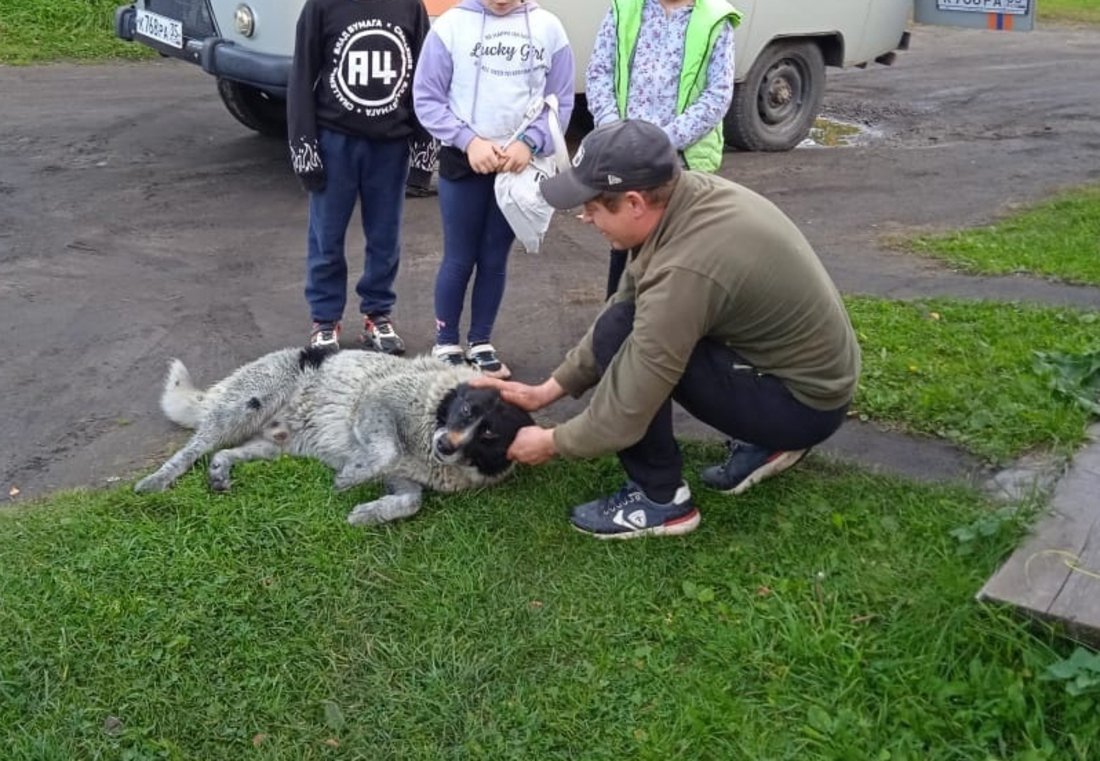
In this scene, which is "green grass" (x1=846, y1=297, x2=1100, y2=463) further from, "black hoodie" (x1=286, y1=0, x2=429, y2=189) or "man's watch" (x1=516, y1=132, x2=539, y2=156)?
"black hoodie" (x1=286, y1=0, x2=429, y2=189)

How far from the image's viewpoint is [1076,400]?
4.77 m

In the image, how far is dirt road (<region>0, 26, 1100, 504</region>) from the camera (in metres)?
5.16

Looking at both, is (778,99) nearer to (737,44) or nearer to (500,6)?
(737,44)

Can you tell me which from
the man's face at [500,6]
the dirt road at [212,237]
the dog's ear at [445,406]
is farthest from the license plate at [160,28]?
the dog's ear at [445,406]

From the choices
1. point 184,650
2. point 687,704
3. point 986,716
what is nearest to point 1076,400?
point 986,716

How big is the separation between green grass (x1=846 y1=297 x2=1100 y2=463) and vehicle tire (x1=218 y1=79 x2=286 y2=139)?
5649 millimetres

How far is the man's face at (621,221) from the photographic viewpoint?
357 centimetres

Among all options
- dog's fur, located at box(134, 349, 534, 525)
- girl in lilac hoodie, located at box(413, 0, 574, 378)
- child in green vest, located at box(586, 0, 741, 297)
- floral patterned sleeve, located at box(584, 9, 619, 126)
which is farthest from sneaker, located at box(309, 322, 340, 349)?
floral patterned sleeve, located at box(584, 9, 619, 126)

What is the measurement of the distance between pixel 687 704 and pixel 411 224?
5.24m

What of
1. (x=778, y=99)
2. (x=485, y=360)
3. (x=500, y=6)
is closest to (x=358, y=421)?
(x=485, y=360)

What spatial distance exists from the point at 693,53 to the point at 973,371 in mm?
2029

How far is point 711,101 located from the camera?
487cm

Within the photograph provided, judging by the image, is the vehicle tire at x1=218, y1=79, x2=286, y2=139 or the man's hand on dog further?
the vehicle tire at x1=218, y1=79, x2=286, y2=139

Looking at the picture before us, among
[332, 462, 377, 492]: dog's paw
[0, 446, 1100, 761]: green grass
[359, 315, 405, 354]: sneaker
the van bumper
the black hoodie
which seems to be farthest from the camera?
the van bumper
